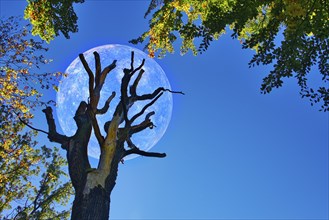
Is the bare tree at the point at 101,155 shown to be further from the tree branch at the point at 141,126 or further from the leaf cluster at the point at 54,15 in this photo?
the leaf cluster at the point at 54,15

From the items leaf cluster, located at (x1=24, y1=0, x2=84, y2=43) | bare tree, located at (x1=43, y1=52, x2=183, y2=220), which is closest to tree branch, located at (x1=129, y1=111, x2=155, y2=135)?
bare tree, located at (x1=43, y1=52, x2=183, y2=220)

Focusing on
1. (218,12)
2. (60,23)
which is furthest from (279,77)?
(60,23)

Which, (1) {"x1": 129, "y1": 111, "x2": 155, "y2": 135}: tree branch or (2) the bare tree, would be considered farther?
(1) {"x1": 129, "y1": 111, "x2": 155, "y2": 135}: tree branch

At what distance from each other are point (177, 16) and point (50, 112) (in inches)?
251

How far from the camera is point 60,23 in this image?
339 inches

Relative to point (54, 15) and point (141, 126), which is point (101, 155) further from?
point (54, 15)

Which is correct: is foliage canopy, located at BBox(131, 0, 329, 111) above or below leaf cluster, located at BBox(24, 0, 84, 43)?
below

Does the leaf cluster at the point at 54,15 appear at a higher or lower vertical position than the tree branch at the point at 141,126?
higher

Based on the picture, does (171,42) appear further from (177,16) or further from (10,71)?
(10,71)

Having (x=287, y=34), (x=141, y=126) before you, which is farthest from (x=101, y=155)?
(x=287, y=34)

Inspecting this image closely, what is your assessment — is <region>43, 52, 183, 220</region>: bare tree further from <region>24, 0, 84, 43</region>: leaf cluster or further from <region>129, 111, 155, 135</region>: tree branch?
<region>24, 0, 84, 43</region>: leaf cluster

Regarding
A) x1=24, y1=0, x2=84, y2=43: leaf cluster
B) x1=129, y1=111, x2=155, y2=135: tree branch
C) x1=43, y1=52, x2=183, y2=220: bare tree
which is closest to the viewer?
x1=43, y1=52, x2=183, y2=220: bare tree

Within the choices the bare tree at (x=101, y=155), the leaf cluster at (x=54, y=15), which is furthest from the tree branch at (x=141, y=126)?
the leaf cluster at (x=54, y=15)

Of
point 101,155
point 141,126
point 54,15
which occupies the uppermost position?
point 54,15
